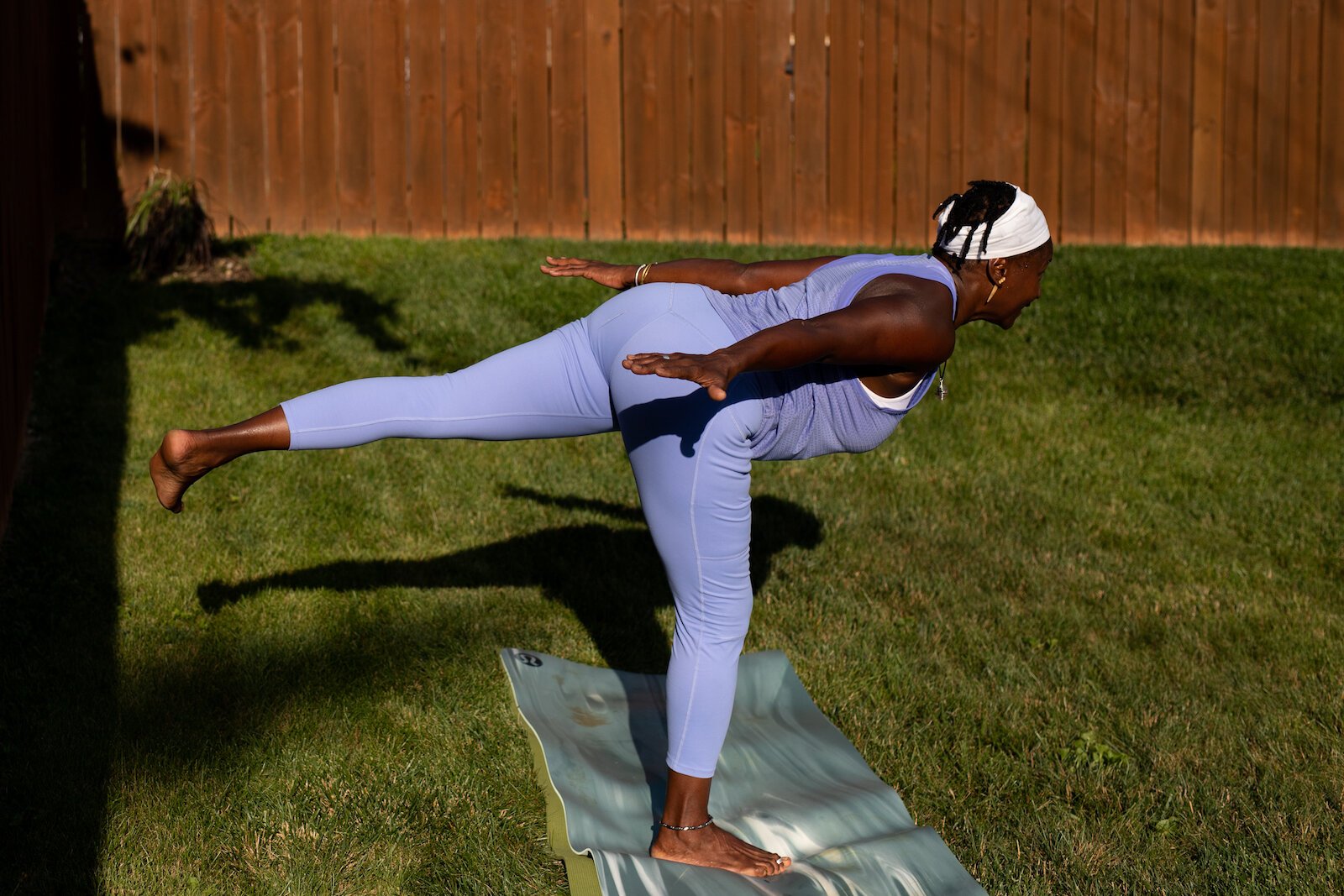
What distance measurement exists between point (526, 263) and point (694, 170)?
5.12 ft

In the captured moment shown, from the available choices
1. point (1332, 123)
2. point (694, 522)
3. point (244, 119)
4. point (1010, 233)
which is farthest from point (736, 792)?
point (1332, 123)

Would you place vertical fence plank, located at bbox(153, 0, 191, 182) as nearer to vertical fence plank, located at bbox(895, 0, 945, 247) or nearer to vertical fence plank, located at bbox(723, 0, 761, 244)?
vertical fence plank, located at bbox(723, 0, 761, 244)

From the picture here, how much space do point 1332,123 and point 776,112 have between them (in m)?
4.19

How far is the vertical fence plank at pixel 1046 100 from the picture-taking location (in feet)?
29.5

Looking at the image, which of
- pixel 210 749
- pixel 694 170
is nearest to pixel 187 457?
pixel 210 749

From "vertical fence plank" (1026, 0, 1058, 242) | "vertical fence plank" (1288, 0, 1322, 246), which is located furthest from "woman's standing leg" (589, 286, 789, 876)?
"vertical fence plank" (1288, 0, 1322, 246)

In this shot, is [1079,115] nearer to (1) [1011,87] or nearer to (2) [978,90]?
(1) [1011,87]

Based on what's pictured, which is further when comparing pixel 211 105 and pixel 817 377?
pixel 211 105

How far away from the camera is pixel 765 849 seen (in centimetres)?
313

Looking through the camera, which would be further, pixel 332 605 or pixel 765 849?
pixel 332 605

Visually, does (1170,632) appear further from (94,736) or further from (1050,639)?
(94,736)

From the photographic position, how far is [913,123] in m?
8.98

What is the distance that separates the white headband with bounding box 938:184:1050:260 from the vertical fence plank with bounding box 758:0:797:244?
6209 mm

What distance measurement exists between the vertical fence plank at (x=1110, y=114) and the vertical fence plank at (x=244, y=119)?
6015 millimetres
